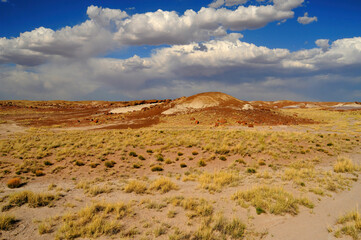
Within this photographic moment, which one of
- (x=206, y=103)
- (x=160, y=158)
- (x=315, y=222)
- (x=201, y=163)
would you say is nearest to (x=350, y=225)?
(x=315, y=222)

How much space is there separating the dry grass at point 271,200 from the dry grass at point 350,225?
1.08 metres

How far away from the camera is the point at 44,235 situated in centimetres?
584

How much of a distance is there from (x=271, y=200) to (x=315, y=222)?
1616mm

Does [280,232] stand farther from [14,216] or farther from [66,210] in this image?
[14,216]

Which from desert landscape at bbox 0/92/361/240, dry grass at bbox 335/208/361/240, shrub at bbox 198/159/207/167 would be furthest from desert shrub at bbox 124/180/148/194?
dry grass at bbox 335/208/361/240

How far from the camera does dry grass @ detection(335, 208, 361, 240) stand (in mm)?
5893

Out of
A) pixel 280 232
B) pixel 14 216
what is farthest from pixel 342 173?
pixel 14 216

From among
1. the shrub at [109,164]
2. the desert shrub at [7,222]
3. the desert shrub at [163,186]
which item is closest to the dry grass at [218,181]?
the desert shrub at [163,186]

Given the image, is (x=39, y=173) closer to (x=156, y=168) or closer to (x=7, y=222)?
(x=7, y=222)

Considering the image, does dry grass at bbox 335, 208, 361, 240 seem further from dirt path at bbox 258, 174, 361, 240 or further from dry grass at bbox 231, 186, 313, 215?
dry grass at bbox 231, 186, 313, 215

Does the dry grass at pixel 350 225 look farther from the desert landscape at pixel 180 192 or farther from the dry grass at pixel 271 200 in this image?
the dry grass at pixel 271 200

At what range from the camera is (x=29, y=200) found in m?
7.73

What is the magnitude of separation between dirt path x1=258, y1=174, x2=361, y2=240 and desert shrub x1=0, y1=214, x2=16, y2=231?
27.1 ft

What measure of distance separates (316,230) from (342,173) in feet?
24.8
